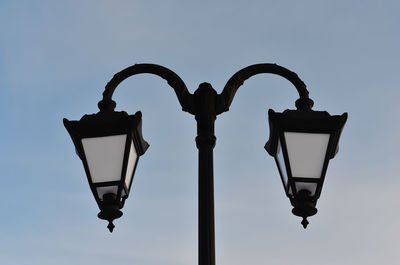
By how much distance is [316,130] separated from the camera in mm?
5695

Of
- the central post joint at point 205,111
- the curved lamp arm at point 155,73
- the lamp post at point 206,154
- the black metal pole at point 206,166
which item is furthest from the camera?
the curved lamp arm at point 155,73

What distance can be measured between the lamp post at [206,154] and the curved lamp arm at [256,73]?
0.33 meters

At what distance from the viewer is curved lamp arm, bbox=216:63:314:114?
6199 millimetres

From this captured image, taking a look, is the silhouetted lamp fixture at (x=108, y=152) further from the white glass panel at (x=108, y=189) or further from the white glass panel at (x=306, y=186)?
the white glass panel at (x=306, y=186)

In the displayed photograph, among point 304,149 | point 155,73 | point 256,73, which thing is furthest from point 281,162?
point 155,73

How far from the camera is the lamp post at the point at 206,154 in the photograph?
18.3ft

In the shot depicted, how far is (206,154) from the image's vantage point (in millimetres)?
5883

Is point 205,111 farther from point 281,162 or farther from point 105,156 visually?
point 105,156

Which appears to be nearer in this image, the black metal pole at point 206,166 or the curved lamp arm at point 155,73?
the black metal pole at point 206,166

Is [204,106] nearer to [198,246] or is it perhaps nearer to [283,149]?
[283,149]

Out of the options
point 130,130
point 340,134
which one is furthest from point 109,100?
point 340,134

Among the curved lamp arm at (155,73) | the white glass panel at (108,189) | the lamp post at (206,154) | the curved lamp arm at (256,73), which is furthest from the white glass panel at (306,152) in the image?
the white glass panel at (108,189)

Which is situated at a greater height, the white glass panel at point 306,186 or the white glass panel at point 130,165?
the white glass panel at point 130,165

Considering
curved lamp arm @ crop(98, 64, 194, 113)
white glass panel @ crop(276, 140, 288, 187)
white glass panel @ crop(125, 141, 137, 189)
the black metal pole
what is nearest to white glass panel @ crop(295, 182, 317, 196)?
white glass panel @ crop(276, 140, 288, 187)
